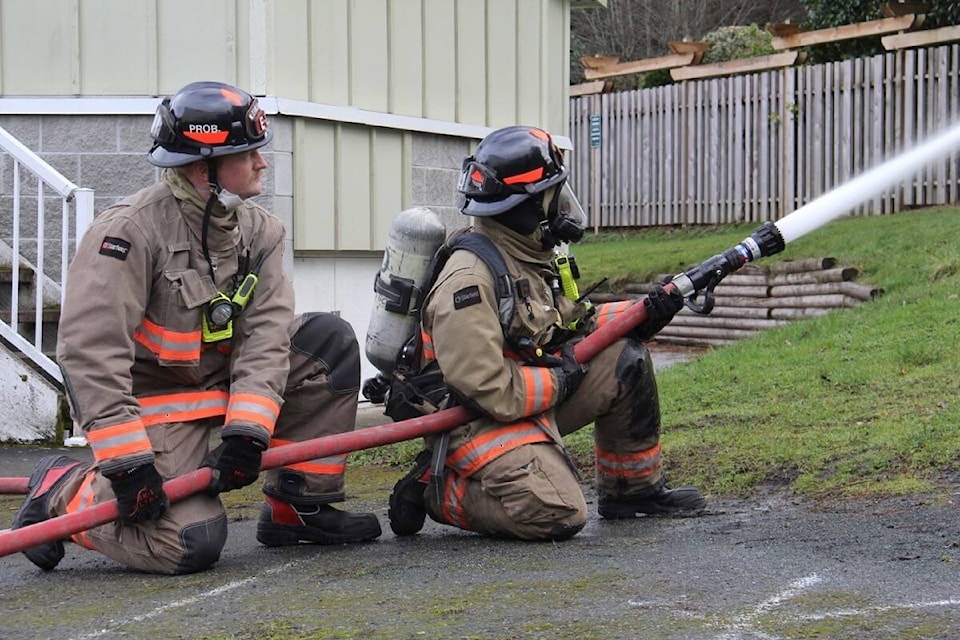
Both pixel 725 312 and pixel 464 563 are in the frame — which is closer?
pixel 464 563

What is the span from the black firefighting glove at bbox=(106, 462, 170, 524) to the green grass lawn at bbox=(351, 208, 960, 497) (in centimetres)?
248

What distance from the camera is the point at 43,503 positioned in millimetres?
4891

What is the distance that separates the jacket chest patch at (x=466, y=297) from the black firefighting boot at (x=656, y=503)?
111 centimetres

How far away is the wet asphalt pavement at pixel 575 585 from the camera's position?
11.6ft

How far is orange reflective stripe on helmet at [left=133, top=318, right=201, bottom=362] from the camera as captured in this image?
15.7 feet

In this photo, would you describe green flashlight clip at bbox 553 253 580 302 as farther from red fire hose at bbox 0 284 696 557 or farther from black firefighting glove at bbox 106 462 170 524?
black firefighting glove at bbox 106 462 170 524

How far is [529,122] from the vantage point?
10.6m

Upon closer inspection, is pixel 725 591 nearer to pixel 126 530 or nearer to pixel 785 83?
pixel 126 530

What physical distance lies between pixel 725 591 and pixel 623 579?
1.15 ft

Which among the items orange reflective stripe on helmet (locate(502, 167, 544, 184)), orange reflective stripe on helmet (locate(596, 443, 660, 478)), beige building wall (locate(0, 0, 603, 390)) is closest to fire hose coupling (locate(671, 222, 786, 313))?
orange reflective stripe on helmet (locate(596, 443, 660, 478))

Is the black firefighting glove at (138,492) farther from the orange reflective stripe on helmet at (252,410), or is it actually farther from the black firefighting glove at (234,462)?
the orange reflective stripe on helmet at (252,410)

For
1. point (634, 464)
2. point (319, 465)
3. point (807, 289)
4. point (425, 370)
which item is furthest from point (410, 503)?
point (807, 289)

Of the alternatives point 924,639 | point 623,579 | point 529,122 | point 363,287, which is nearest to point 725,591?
point 623,579

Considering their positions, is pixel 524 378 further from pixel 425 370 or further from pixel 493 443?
pixel 425 370
